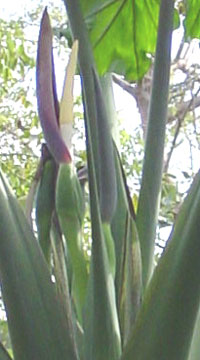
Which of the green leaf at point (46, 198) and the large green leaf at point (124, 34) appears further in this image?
the large green leaf at point (124, 34)

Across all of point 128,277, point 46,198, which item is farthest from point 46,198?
point 128,277

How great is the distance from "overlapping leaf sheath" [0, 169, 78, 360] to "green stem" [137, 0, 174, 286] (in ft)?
0.49

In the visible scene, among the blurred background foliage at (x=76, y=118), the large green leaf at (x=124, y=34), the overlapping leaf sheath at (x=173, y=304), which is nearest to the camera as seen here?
the overlapping leaf sheath at (x=173, y=304)

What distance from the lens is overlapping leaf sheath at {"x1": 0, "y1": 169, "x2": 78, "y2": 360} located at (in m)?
0.61

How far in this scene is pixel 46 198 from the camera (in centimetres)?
72

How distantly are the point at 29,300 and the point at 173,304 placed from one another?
0.12m

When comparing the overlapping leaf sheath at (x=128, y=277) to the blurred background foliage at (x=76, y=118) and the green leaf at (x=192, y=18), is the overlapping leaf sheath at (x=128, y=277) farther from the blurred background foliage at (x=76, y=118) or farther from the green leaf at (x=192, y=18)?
the blurred background foliage at (x=76, y=118)

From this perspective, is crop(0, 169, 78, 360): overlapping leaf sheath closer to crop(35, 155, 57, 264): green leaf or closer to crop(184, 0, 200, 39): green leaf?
crop(35, 155, 57, 264): green leaf

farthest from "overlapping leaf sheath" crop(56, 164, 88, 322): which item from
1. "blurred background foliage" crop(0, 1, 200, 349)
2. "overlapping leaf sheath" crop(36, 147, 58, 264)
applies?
"blurred background foliage" crop(0, 1, 200, 349)

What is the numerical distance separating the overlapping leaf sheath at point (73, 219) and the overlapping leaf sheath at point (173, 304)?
138 millimetres

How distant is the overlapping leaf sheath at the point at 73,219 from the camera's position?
0.70 metres

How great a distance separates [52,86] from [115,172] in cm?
10

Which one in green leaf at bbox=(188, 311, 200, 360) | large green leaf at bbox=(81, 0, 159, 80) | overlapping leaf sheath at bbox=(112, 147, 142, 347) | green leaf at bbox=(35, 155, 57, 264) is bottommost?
green leaf at bbox=(188, 311, 200, 360)

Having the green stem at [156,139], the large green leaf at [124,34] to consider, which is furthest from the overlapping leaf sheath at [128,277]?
the large green leaf at [124,34]
